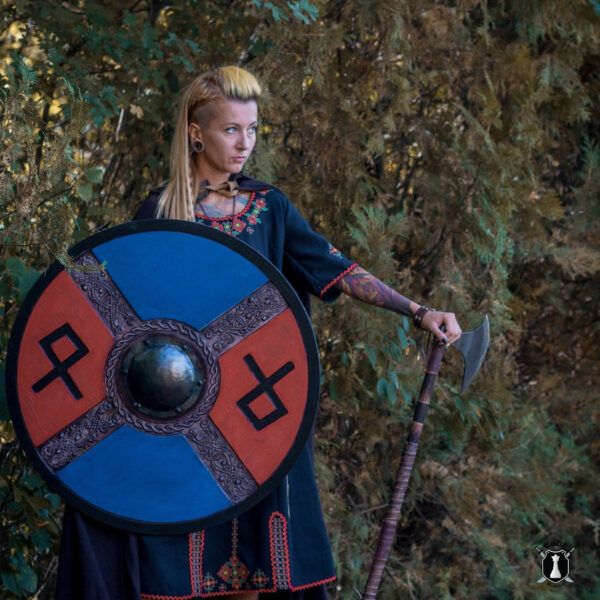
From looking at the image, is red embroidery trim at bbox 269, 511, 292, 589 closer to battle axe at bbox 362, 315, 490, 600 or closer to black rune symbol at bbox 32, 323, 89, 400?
battle axe at bbox 362, 315, 490, 600

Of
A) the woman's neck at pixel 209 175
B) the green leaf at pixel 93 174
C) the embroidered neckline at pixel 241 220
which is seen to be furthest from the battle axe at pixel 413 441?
the green leaf at pixel 93 174

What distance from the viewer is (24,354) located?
2.26 meters

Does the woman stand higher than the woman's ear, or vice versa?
the woman's ear

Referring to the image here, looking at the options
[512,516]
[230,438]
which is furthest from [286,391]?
[512,516]

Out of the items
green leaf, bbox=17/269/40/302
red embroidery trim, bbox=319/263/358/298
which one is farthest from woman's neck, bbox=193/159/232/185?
green leaf, bbox=17/269/40/302

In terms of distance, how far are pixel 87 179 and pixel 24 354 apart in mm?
502

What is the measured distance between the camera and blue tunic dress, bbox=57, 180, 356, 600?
2.29 m

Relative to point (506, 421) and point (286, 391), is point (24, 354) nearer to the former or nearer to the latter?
point (286, 391)

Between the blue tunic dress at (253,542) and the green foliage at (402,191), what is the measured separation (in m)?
0.70

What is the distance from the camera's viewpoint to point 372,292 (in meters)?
2.45

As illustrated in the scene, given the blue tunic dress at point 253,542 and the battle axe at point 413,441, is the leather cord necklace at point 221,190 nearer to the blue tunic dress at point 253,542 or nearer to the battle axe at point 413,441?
the blue tunic dress at point 253,542

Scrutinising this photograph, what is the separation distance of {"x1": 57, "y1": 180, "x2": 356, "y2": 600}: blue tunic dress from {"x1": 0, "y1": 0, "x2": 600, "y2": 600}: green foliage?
0.70 metres

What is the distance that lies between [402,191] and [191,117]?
1841 mm

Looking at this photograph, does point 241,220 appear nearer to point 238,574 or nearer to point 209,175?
point 209,175
